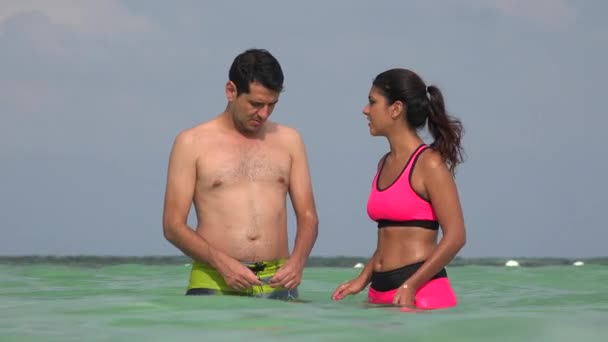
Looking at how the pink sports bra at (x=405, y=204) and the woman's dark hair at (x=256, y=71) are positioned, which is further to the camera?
the woman's dark hair at (x=256, y=71)

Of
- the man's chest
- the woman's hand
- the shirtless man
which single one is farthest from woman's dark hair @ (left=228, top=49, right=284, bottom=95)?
the woman's hand

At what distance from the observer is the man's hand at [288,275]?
21.4 feet

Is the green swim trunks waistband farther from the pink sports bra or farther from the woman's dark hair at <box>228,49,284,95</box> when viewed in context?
the woman's dark hair at <box>228,49,284,95</box>

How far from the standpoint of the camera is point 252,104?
6.52 m

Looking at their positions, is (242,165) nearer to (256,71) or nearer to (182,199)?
(182,199)

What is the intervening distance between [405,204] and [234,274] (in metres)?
1.23

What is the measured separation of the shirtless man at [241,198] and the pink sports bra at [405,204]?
774 millimetres

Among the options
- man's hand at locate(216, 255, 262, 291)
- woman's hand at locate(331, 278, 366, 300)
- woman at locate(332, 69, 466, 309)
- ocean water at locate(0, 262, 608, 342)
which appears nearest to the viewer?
ocean water at locate(0, 262, 608, 342)

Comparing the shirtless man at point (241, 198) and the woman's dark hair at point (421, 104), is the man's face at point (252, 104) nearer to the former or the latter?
the shirtless man at point (241, 198)

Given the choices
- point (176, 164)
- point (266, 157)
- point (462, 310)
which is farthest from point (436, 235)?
point (176, 164)

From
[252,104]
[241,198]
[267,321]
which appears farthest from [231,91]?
[267,321]

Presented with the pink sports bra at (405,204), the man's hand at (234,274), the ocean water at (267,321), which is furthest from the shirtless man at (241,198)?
the pink sports bra at (405,204)

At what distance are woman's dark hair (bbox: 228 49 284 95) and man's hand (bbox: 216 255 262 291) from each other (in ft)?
3.67

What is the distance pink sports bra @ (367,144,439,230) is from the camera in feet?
20.0
